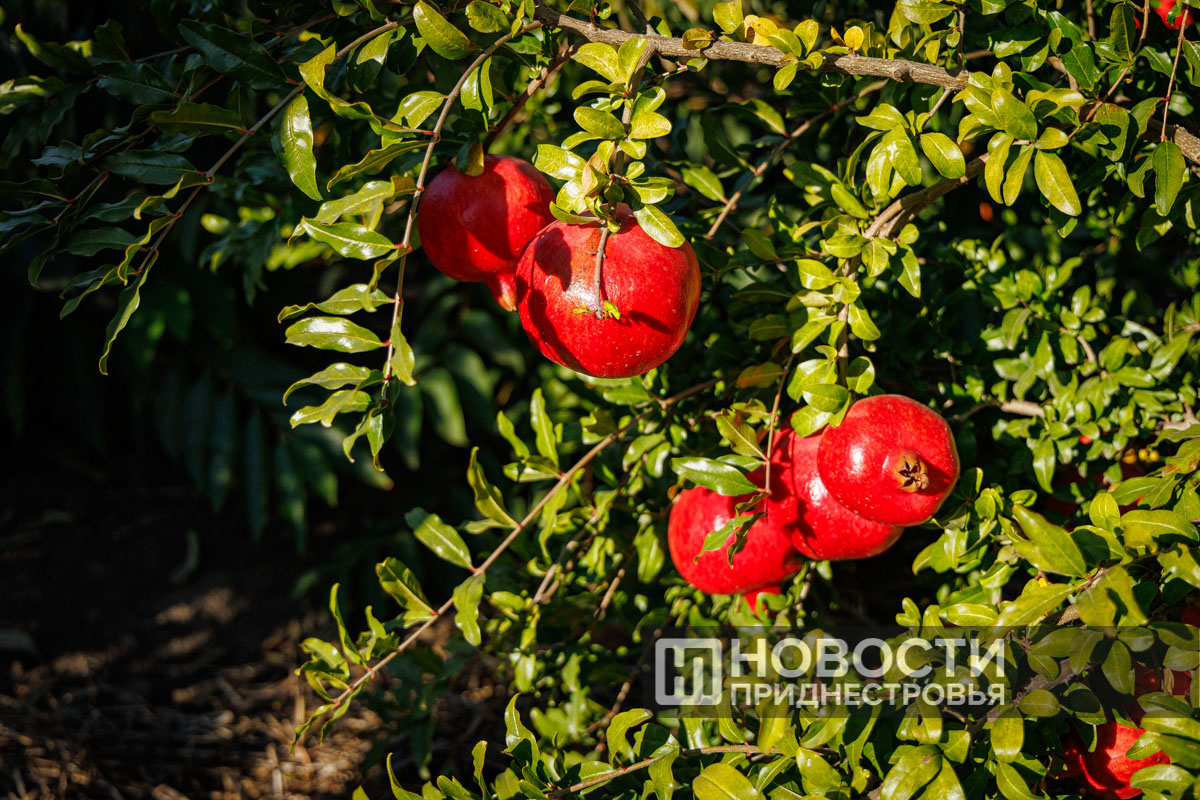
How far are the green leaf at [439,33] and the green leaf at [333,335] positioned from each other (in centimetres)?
23

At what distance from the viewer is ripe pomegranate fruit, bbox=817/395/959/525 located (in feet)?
2.46

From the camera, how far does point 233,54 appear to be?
0.74 m

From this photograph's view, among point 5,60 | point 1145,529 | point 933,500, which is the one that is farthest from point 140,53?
point 1145,529

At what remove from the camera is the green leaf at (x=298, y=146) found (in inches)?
28.4

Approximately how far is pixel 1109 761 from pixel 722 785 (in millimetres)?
377

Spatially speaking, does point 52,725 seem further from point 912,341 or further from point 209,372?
point 912,341

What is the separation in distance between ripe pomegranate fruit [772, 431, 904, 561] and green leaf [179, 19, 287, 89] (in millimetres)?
575

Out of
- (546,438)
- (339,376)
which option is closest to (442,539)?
(546,438)

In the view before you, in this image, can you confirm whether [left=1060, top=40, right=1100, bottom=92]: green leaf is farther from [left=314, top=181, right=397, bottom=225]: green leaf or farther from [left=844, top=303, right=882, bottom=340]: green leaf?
[left=314, top=181, right=397, bottom=225]: green leaf

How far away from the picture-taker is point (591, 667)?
45.5 inches

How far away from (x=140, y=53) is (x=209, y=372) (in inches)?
30.0

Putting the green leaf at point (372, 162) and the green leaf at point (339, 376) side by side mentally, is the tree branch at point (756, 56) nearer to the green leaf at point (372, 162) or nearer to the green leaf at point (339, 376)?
the green leaf at point (372, 162)

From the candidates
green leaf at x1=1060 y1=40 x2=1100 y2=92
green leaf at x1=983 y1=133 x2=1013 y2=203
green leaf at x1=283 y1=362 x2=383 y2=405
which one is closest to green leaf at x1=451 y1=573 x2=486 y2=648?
green leaf at x1=283 y1=362 x2=383 y2=405

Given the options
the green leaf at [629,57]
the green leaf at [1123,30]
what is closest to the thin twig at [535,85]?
the green leaf at [629,57]
